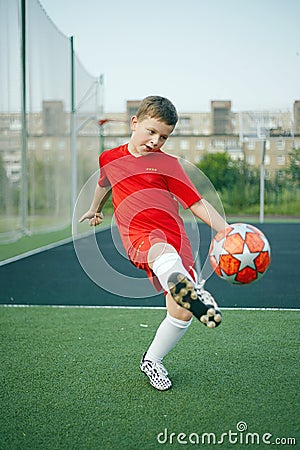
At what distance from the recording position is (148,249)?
305 cm

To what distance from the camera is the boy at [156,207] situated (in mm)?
3084

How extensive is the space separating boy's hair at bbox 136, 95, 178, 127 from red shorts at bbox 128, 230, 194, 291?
53 cm

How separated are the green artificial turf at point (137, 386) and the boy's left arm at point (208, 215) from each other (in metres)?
0.79

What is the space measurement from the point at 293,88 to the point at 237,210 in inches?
203

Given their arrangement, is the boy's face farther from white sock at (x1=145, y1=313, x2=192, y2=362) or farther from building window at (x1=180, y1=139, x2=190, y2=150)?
building window at (x1=180, y1=139, x2=190, y2=150)

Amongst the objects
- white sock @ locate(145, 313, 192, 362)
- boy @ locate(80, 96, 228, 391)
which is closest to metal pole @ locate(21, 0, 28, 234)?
boy @ locate(80, 96, 228, 391)

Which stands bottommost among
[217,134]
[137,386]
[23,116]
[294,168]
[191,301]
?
[137,386]

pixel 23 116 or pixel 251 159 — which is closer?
pixel 23 116

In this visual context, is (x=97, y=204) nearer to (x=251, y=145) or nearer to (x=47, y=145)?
(x=47, y=145)

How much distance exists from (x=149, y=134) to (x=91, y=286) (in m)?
3.76

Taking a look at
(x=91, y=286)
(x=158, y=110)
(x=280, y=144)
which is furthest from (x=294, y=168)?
(x=158, y=110)

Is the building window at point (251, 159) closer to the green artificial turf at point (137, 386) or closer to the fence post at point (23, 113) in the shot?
the fence post at point (23, 113)

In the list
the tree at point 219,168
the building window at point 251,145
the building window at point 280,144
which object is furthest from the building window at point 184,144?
the building window at point 280,144

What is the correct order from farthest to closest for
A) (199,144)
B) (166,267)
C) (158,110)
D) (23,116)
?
(199,144)
(23,116)
(158,110)
(166,267)
